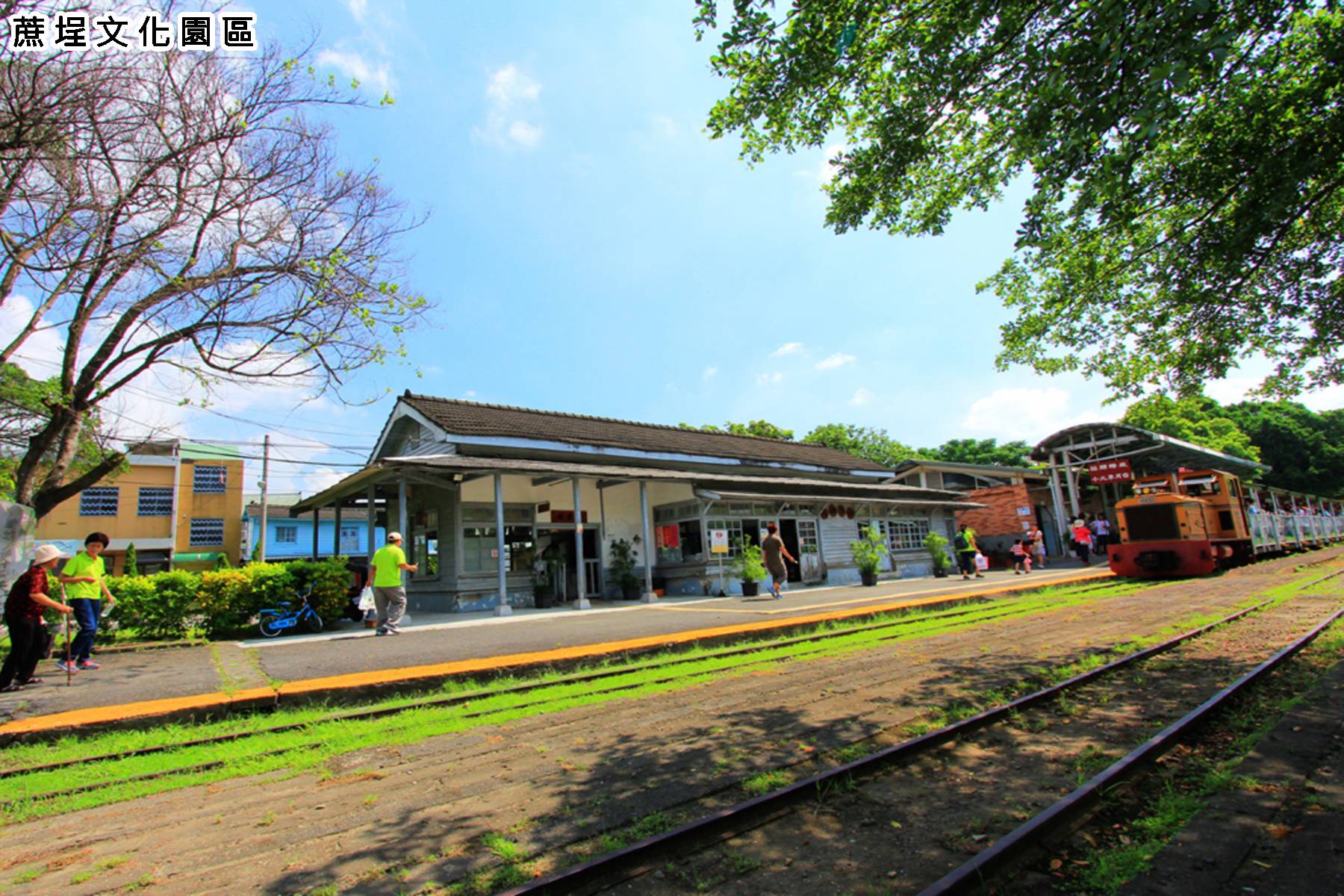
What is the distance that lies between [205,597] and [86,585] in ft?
13.0

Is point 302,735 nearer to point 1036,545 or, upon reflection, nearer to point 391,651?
point 391,651

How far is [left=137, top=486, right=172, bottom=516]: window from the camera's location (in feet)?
95.5

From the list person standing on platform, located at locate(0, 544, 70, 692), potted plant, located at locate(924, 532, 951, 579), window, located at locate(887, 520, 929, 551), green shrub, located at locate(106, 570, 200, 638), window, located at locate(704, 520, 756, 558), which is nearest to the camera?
person standing on platform, located at locate(0, 544, 70, 692)

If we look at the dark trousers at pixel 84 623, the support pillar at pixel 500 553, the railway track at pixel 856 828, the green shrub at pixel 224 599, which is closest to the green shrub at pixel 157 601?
the green shrub at pixel 224 599

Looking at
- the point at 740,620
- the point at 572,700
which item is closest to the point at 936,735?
the point at 572,700

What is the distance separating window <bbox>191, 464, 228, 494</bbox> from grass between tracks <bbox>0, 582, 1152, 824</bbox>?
30870 millimetres

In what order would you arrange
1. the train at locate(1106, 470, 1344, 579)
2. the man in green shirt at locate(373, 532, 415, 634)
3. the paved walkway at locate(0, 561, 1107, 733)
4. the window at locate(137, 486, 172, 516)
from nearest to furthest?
the paved walkway at locate(0, 561, 1107, 733)
the man in green shirt at locate(373, 532, 415, 634)
the train at locate(1106, 470, 1344, 579)
the window at locate(137, 486, 172, 516)

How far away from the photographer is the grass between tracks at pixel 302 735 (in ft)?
13.7

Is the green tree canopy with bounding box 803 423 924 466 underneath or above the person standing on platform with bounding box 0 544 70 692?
above

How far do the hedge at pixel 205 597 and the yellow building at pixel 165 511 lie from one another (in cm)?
2005

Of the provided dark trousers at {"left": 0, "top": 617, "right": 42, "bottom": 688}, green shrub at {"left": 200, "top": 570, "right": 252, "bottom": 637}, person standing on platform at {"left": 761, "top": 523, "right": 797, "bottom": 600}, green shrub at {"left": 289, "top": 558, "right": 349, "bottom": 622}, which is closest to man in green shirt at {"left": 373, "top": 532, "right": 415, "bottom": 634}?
green shrub at {"left": 289, "top": 558, "right": 349, "bottom": 622}

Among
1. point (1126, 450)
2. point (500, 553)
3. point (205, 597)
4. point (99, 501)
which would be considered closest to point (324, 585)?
point (205, 597)

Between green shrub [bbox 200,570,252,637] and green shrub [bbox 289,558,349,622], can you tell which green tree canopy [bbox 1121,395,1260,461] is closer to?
green shrub [bbox 289,558,349,622]

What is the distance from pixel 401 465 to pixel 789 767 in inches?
406
